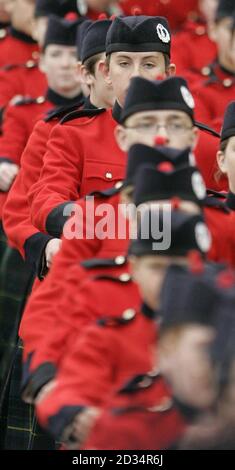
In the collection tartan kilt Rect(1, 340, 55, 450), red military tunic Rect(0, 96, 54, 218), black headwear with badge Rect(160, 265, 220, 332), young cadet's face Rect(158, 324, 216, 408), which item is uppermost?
red military tunic Rect(0, 96, 54, 218)

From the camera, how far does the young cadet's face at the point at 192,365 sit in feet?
19.0

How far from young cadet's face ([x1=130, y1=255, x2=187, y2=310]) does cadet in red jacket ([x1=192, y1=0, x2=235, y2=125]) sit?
10.6ft

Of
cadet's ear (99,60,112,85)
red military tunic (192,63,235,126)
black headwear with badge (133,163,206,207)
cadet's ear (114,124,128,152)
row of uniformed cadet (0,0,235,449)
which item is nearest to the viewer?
row of uniformed cadet (0,0,235,449)

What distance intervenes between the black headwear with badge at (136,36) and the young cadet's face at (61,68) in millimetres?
1676

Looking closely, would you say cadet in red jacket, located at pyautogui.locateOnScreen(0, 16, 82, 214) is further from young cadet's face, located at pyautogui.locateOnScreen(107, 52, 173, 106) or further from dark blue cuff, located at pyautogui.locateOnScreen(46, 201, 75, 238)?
dark blue cuff, located at pyautogui.locateOnScreen(46, 201, 75, 238)

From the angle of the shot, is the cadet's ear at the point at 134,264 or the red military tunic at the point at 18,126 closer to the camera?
the cadet's ear at the point at 134,264

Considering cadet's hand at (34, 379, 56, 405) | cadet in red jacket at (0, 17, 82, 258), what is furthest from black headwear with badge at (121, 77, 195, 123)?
cadet in red jacket at (0, 17, 82, 258)

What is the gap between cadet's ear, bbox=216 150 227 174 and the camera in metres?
7.91

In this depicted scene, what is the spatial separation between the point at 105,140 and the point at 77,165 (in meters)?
0.17

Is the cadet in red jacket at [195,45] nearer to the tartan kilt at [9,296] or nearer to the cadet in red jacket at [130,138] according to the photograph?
the tartan kilt at [9,296]

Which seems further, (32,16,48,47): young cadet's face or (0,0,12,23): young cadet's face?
(0,0,12,23): young cadet's face

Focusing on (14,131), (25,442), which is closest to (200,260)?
(25,442)

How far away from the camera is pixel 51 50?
34.1ft

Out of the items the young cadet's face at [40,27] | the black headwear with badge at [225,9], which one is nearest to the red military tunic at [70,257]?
the black headwear with badge at [225,9]
